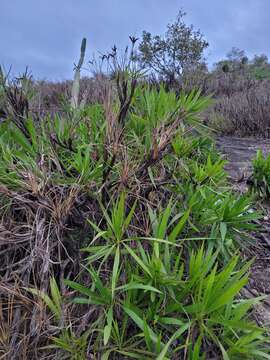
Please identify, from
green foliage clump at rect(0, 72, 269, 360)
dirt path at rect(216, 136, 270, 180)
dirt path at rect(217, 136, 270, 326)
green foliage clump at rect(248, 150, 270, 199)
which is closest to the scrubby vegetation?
green foliage clump at rect(0, 72, 269, 360)

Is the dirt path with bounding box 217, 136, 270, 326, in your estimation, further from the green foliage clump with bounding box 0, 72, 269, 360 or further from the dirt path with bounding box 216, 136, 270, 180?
the green foliage clump with bounding box 0, 72, 269, 360

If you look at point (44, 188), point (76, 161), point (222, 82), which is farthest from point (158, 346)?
point (222, 82)

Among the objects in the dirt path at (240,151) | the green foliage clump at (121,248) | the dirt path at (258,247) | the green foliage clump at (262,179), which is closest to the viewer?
the green foliage clump at (121,248)

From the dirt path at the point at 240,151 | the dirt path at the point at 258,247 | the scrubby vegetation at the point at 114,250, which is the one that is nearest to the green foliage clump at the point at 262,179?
the dirt path at the point at 258,247

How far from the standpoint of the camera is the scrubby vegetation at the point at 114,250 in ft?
5.68

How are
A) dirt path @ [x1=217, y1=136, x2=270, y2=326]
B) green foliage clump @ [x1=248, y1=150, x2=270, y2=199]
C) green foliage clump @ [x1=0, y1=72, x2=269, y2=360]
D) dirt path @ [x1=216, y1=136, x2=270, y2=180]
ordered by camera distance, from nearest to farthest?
green foliage clump @ [x1=0, y1=72, x2=269, y2=360] < dirt path @ [x1=217, y1=136, x2=270, y2=326] < green foliage clump @ [x1=248, y1=150, x2=270, y2=199] < dirt path @ [x1=216, y1=136, x2=270, y2=180]

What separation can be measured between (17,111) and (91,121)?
624 mm

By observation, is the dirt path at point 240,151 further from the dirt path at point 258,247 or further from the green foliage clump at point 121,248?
the green foliage clump at point 121,248

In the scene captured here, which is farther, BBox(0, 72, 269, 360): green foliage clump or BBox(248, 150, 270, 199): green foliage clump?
BBox(248, 150, 270, 199): green foliage clump

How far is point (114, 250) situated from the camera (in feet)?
6.56

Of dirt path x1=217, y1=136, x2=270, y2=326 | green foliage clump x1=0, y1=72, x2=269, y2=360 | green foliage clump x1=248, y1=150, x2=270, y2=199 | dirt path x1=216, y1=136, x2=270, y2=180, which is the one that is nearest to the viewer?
green foliage clump x1=0, y1=72, x2=269, y2=360

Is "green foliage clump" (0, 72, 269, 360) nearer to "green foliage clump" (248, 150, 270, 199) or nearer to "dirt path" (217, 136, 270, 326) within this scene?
"dirt path" (217, 136, 270, 326)

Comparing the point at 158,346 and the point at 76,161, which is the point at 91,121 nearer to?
the point at 76,161

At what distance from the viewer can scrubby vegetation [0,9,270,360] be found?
5.68ft
